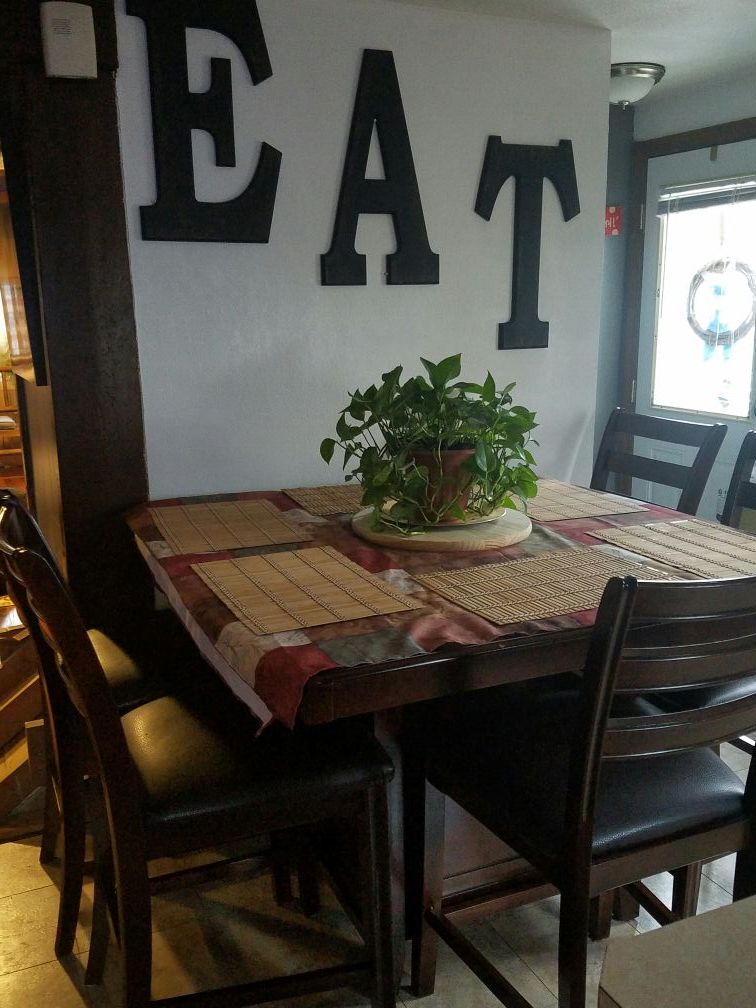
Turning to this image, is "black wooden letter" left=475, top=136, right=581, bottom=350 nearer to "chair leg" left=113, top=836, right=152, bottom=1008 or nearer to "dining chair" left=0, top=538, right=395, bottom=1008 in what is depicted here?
"dining chair" left=0, top=538, right=395, bottom=1008

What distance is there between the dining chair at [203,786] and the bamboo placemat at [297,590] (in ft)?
0.76

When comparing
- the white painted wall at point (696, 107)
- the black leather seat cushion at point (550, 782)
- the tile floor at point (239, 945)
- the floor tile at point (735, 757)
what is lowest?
the tile floor at point (239, 945)

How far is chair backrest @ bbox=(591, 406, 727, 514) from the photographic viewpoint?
2.37m

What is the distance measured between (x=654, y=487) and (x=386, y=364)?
71.0 inches

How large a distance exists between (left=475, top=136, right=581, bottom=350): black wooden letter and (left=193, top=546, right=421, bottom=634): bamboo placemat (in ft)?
4.41

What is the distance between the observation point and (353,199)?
95.3 inches

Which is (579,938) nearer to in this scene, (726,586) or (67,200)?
(726,586)

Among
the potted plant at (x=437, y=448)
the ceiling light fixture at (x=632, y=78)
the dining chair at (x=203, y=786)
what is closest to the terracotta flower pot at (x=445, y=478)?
the potted plant at (x=437, y=448)

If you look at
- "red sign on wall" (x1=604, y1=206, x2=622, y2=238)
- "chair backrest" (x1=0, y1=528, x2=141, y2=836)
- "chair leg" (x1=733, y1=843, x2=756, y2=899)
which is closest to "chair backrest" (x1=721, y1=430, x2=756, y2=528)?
"chair leg" (x1=733, y1=843, x2=756, y2=899)

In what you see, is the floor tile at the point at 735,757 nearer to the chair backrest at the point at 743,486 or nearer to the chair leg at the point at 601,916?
the chair backrest at the point at 743,486

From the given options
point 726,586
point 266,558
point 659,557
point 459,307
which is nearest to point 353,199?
point 459,307

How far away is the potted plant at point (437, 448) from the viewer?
69.4 inches

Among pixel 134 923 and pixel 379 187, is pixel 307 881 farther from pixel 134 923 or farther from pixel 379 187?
pixel 379 187

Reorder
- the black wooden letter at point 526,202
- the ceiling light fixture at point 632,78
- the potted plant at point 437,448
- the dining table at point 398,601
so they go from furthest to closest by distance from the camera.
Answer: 1. the ceiling light fixture at point 632,78
2. the black wooden letter at point 526,202
3. the potted plant at point 437,448
4. the dining table at point 398,601
